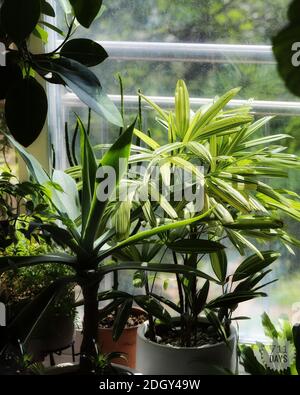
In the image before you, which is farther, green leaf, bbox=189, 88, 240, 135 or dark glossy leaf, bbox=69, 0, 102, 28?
green leaf, bbox=189, 88, 240, 135

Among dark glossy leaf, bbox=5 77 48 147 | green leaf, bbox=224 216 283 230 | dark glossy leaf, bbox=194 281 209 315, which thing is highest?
dark glossy leaf, bbox=5 77 48 147

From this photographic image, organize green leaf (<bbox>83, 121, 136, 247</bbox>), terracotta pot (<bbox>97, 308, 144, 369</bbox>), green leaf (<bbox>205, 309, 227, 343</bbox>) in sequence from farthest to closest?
terracotta pot (<bbox>97, 308, 144, 369</bbox>) → green leaf (<bbox>205, 309, 227, 343</bbox>) → green leaf (<bbox>83, 121, 136, 247</bbox>)

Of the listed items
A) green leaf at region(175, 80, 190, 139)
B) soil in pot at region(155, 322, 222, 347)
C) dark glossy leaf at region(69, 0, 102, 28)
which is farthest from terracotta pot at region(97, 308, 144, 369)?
dark glossy leaf at region(69, 0, 102, 28)

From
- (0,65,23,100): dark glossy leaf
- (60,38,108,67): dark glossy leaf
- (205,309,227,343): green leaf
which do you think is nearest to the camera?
(0,65,23,100): dark glossy leaf

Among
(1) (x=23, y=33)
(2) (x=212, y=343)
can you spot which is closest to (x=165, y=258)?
(2) (x=212, y=343)

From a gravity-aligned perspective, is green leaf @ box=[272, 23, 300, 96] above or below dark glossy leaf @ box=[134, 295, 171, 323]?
above

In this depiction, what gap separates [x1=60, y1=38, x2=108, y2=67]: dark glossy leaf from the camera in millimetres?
1148

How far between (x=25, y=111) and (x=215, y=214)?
1.91ft

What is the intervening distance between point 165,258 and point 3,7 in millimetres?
1310

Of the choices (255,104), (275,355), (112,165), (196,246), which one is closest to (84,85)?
(112,165)

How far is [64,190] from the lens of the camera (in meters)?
1.38

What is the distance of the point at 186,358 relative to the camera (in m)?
1.50

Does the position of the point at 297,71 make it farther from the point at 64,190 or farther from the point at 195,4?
the point at 195,4

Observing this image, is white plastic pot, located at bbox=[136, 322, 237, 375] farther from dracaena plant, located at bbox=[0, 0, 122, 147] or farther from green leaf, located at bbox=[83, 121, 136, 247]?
dracaena plant, located at bbox=[0, 0, 122, 147]
